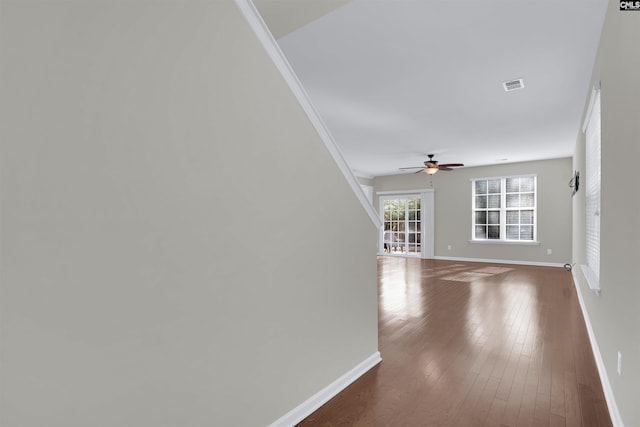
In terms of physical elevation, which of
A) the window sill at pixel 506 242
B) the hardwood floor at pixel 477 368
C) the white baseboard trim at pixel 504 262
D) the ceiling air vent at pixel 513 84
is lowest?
the white baseboard trim at pixel 504 262

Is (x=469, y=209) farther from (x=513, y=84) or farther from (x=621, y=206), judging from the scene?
(x=621, y=206)

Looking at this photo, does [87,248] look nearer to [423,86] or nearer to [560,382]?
[560,382]

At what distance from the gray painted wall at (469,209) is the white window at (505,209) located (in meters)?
0.16

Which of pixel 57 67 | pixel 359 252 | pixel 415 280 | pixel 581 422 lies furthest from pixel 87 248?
pixel 415 280

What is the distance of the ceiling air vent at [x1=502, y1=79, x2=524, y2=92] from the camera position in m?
3.33

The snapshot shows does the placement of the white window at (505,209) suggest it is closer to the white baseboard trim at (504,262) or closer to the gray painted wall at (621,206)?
the white baseboard trim at (504,262)

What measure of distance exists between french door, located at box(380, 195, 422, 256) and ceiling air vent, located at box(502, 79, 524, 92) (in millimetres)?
6335

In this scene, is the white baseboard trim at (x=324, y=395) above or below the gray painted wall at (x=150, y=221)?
below

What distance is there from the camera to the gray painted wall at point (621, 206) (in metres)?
1.35

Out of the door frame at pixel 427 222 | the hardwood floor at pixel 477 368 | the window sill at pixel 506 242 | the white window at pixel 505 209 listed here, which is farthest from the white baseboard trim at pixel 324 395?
the door frame at pixel 427 222

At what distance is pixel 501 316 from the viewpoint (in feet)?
12.2

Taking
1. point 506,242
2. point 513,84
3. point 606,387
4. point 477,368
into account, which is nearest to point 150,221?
point 477,368

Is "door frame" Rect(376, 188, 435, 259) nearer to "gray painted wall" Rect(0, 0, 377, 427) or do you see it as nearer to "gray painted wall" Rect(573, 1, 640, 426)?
"gray painted wall" Rect(573, 1, 640, 426)

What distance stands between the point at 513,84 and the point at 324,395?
11.3 feet
